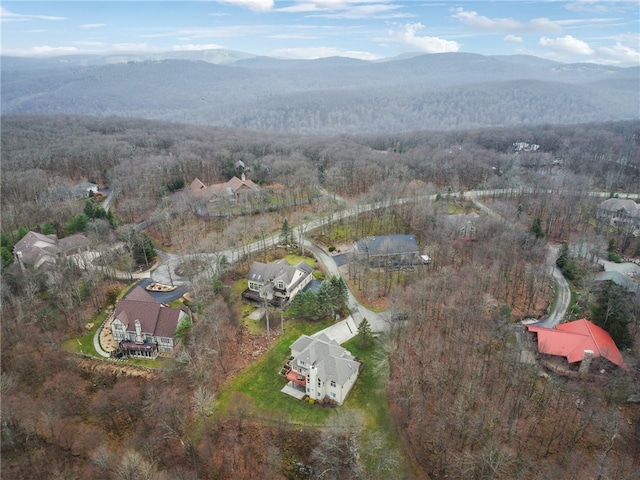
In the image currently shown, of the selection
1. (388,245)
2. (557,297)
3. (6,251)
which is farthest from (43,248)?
(557,297)

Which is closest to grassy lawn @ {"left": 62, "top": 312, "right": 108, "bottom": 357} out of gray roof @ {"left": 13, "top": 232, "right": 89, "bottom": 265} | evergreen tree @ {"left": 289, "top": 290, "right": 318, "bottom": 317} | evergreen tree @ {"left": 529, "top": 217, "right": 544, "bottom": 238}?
gray roof @ {"left": 13, "top": 232, "right": 89, "bottom": 265}

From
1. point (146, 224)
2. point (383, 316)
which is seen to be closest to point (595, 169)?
point (383, 316)

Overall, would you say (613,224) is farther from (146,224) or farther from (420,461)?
(146,224)

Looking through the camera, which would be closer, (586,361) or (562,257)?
(586,361)

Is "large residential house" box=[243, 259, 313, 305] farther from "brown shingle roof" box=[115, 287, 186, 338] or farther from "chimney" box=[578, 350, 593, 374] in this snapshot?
"chimney" box=[578, 350, 593, 374]

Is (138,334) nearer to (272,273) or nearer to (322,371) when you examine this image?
(272,273)

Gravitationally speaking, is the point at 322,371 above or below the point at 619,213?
below
